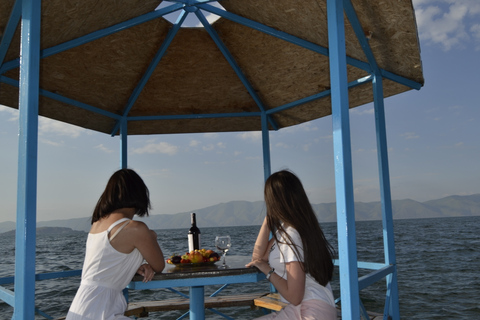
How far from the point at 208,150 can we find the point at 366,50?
213ft

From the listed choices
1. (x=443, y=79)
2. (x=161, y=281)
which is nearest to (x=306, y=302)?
(x=161, y=281)

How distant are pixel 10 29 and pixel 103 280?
2599 mm

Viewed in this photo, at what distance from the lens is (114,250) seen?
9.00 feet

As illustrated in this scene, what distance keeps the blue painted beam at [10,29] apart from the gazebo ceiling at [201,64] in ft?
0.17

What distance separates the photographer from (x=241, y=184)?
66.2m

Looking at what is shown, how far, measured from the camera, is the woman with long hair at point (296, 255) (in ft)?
8.60

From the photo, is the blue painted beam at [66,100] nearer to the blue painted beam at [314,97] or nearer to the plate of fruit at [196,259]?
the blue painted beam at [314,97]

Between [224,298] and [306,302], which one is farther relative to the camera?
[224,298]

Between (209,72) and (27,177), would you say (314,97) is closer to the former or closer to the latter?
(209,72)

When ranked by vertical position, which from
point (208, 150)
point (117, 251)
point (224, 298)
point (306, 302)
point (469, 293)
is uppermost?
point (208, 150)

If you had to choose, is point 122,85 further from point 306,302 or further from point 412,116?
point 412,116

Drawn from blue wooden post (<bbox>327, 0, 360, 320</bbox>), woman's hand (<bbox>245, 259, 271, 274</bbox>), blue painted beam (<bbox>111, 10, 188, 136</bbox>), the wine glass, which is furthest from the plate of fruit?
blue painted beam (<bbox>111, 10, 188, 136</bbox>)

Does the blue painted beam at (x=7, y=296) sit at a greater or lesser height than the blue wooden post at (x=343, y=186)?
lesser

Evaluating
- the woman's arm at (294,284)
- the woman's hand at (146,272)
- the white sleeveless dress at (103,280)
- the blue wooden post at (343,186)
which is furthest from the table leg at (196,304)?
the blue wooden post at (343,186)
